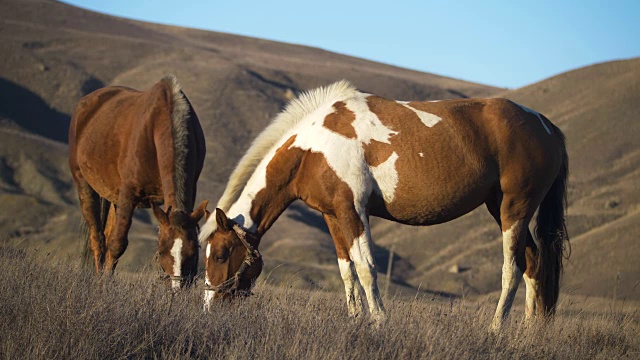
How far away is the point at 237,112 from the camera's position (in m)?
72.5

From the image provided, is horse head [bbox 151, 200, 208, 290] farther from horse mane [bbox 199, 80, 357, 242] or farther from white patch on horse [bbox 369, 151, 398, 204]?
white patch on horse [bbox 369, 151, 398, 204]

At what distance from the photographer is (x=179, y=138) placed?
9.50m

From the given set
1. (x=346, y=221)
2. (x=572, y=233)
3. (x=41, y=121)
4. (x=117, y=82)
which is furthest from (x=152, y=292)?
(x=117, y=82)

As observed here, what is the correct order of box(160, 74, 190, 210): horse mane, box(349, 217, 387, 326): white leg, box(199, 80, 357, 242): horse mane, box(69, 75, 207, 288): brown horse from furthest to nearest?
box(160, 74, 190, 210): horse mane → box(199, 80, 357, 242): horse mane → box(69, 75, 207, 288): brown horse → box(349, 217, 387, 326): white leg

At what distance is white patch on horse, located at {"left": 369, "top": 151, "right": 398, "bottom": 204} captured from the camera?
27.3ft

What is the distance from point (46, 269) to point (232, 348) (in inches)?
118

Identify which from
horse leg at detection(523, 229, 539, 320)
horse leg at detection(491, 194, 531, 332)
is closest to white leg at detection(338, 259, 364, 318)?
horse leg at detection(491, 194, 531, 332)

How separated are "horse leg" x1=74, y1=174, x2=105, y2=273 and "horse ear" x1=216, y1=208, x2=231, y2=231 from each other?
3758 millimetres

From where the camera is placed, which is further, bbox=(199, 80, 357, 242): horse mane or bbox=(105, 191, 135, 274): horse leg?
bbox=(105, 191, 135, 274): horse leg

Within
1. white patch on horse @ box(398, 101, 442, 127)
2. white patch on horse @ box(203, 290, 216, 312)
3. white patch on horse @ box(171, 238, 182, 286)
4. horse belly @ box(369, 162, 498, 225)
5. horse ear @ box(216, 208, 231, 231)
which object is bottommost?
white patch on horse @ box(203, 290, 216, 312)

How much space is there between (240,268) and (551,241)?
3462 mm

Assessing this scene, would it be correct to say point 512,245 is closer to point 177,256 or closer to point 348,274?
point 348,274

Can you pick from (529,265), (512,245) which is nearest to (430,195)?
(512,245)

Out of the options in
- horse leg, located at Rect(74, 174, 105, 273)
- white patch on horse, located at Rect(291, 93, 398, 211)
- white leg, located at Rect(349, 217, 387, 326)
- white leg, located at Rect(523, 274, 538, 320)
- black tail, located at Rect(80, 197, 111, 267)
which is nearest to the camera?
white leg, located at Rect(349, 217, 387, 326)
